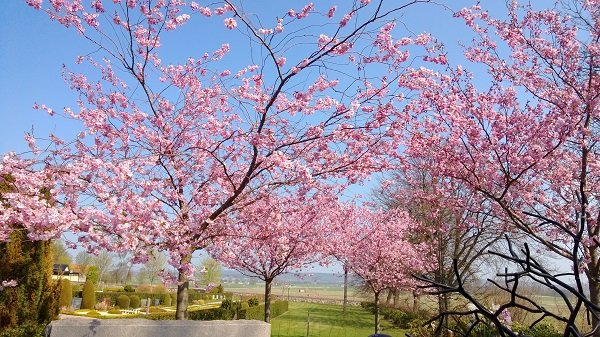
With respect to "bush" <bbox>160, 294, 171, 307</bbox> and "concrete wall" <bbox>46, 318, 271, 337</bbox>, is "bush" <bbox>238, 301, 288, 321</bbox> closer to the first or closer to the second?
"bush" <bbox>160, 294, 171, 307</bbox>

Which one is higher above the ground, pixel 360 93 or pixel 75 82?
pixel 75 82

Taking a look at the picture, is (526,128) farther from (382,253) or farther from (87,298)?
(87,298)

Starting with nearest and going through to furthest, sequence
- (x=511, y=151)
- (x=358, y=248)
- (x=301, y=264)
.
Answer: (x=511, y=151)
(x=301, y=264)
(x=358, y=248)

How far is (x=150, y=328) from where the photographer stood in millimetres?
6258

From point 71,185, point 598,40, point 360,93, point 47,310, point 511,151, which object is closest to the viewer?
point 71,185

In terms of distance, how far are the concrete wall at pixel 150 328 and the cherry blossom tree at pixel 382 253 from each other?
38.0ft

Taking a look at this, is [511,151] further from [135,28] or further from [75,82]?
[75,82]

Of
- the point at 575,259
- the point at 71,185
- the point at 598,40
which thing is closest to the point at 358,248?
the point at 598,40

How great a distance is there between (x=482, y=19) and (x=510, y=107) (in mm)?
1833

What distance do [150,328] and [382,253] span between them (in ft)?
44.7

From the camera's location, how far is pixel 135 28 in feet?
A: 26.6

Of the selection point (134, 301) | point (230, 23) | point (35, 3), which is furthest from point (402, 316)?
point (35, 3)

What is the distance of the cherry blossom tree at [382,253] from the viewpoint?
18.7m

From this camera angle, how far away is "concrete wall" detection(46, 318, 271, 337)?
591 cm
